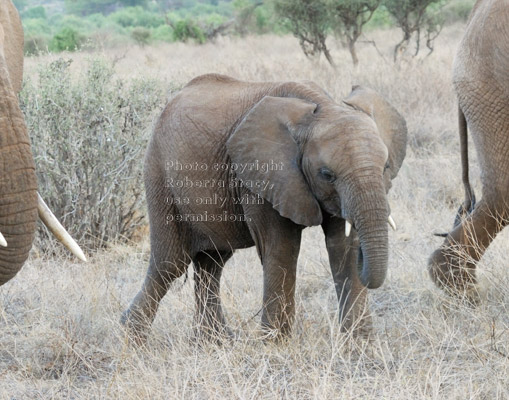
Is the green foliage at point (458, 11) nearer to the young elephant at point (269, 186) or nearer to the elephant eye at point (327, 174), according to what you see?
the young elephant at point (269, 186)

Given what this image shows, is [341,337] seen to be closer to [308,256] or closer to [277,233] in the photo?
[277,233]

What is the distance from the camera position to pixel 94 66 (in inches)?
227

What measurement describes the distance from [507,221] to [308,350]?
146 cm

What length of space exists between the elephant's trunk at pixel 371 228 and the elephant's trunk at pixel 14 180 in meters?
1.21

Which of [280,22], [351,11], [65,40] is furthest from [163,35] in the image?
[351,11]

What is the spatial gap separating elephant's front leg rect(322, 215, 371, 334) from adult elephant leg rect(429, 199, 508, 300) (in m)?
0.80

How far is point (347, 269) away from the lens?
361cm

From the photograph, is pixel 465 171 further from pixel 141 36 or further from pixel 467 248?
pixel 141 36

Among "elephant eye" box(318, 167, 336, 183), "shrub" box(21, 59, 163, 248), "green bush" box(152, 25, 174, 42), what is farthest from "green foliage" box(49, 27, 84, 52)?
"elephant eye" box(318, 167, 336, 183)

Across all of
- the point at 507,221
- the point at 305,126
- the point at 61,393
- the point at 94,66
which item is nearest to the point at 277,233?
the point at 305,126

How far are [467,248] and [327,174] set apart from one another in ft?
4.47

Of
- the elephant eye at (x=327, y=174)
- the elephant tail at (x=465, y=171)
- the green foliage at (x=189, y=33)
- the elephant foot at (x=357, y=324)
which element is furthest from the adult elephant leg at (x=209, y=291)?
the green foliage at (x=189, y=33)

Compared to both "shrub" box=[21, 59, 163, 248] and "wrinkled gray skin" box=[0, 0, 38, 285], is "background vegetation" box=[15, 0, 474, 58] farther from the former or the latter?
"wrinkled gray skin" box=[0, 0, 38, 285]

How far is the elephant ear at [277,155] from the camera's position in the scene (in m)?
3.40
